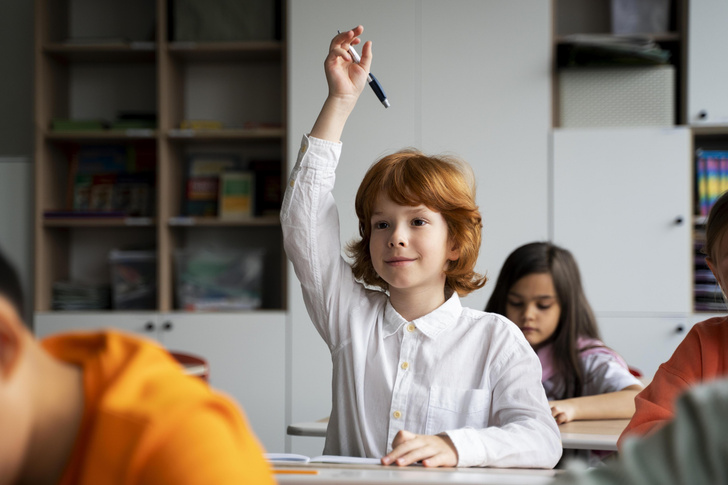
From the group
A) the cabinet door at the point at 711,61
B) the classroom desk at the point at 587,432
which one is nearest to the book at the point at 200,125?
the classroom desk at the point at 587,432

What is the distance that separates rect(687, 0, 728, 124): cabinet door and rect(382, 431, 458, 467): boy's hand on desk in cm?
260

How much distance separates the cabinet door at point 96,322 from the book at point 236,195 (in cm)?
63

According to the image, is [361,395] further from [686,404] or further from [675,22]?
[675,22]

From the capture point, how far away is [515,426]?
1.22m

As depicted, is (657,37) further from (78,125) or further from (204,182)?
(78,125)

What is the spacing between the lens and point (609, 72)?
3203 mm

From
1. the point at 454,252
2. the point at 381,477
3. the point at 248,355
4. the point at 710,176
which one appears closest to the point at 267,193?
the point at 248,355

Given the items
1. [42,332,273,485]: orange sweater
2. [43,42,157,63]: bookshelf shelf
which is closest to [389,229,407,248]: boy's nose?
[42,332,273,485]: orange sweater

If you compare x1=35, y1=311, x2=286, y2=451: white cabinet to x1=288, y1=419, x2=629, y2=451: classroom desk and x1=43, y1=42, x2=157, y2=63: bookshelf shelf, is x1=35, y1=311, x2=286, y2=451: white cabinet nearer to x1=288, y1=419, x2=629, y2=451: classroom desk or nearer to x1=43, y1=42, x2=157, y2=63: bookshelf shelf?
x1=43, y1=42, x2=157, y2=63: bookshelf shelf

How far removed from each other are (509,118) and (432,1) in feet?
2.18

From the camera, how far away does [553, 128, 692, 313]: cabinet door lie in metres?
3.16

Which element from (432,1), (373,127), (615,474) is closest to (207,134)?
(373,127)

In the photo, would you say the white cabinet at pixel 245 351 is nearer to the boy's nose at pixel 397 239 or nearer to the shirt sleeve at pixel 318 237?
the shirt sleeve at pixel 318 237

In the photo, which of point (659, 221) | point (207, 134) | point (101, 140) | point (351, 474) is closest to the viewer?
point (351, 474)
